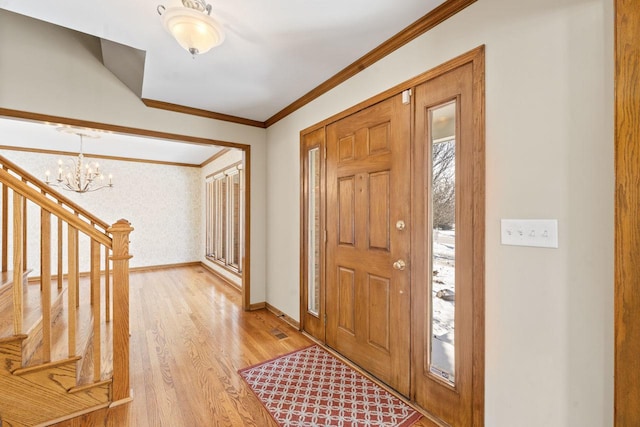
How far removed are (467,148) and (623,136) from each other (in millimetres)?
604

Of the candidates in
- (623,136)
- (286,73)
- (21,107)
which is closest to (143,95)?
(21,107)

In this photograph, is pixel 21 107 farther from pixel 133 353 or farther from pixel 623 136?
pixel 623 136

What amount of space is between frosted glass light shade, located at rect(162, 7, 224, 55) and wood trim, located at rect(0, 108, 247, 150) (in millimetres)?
1719

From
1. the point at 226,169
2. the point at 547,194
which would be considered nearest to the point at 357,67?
the point at 547,194

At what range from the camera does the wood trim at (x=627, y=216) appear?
1015 millimetres

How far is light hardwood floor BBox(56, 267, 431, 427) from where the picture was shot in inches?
68.9

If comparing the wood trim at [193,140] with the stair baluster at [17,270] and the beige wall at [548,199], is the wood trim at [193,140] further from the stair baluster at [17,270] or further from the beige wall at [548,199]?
the beige wall at [548,199]

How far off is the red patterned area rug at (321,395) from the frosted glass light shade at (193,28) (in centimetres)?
237

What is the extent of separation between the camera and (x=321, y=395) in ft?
6.35

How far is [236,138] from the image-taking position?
362 cm

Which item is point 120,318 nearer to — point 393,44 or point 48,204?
point 48,204

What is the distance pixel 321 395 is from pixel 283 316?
1.54 meters

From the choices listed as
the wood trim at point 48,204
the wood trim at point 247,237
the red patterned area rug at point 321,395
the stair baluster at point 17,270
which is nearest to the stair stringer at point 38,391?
the stair baluster at point 17,270

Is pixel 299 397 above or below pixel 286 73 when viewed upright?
below
